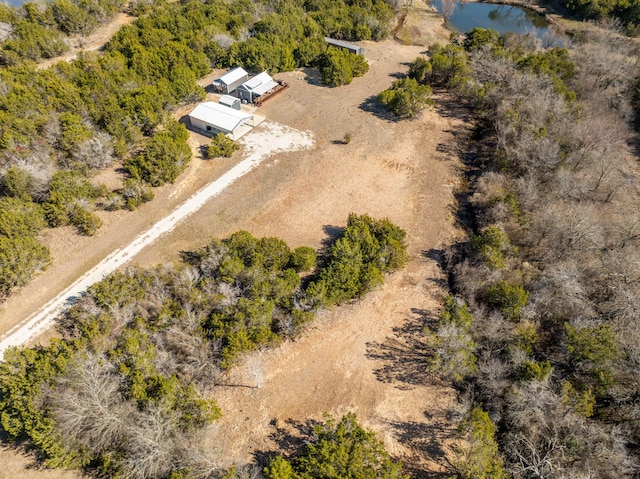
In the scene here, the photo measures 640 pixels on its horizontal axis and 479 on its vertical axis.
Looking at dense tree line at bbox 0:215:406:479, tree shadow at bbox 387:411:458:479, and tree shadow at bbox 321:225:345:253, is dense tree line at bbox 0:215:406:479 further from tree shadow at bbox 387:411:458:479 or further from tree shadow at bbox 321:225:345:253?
tree shadow at bbox 387:411:458:479

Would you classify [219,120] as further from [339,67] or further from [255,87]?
[339,67]

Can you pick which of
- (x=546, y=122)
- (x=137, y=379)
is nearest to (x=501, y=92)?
(x=546, y=122)

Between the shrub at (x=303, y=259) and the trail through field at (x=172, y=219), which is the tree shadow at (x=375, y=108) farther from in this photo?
the shrub at (x=303, y=259)

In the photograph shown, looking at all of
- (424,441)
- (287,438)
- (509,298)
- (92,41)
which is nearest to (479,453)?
(424,441)

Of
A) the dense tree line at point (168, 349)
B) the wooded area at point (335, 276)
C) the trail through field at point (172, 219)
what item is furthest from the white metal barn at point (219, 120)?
the dense tree line at point (168, 349)

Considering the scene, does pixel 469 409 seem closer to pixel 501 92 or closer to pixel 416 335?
pixel 416 335

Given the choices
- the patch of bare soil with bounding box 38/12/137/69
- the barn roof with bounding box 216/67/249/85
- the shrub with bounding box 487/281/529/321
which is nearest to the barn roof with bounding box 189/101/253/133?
the barn roof with bounding box 216/67/249/85
